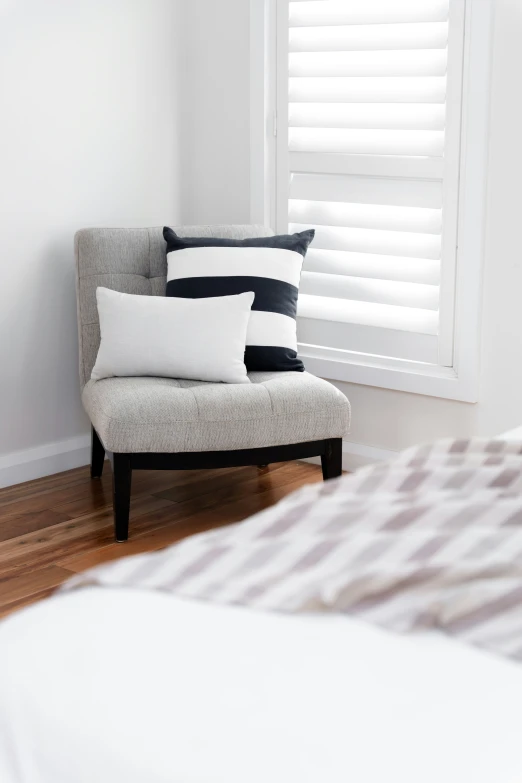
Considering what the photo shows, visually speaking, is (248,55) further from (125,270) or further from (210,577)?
(210,577)

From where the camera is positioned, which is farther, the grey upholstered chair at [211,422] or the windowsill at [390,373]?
the windowsill at [390,373]

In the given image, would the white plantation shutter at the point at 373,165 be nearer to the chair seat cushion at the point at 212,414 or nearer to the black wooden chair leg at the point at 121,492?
the chair seat cushion at the point at 212,414

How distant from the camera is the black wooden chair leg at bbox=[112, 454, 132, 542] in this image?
109 inches

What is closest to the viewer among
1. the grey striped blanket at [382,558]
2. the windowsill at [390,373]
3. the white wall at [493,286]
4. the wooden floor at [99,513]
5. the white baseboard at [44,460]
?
the grey striped blanket at [382,558]

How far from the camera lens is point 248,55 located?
3625 millimetres

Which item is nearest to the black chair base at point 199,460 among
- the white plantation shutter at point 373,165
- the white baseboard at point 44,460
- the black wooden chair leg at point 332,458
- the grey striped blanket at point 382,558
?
the black wooden chair leg at point 332,458

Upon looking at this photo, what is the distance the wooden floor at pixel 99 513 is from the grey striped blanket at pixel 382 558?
1.33 meters

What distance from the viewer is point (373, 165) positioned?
10.8 feet

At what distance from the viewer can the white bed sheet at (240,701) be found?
2.69 feet

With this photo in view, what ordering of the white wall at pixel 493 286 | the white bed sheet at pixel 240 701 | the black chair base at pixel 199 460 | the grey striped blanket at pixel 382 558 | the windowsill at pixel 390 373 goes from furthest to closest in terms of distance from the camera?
1. the windowsill at pixel 390 373
2. the white wall at pixel 493 286
3. the black chair base at pixel 199 460
4. the grey striped blanket at pixel 382 558
5. the white bed sheet at pixel 240 701

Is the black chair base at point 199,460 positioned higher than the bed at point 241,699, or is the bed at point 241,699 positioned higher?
the bed at point 241,699

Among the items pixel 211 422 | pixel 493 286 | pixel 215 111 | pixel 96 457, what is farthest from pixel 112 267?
pixel 493 286

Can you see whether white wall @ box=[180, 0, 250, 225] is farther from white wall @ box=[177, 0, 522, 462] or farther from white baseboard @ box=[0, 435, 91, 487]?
white baseboard @ box=[0, 435, 91, 487]

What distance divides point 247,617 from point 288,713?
20 centimetres
